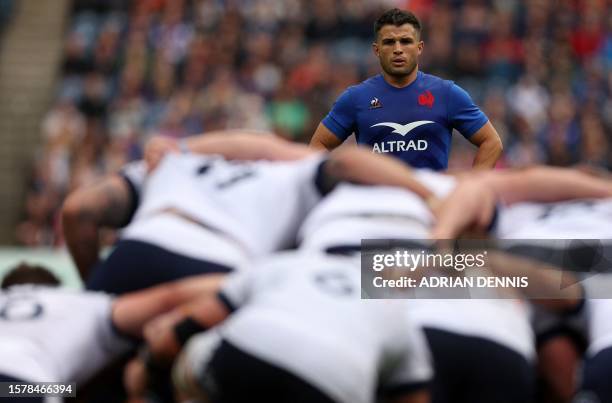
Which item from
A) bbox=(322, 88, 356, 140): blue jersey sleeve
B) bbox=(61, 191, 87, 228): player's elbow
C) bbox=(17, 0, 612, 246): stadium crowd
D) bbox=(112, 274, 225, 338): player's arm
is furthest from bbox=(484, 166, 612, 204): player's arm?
bbox=(17, 0, 612, 246): stadium crowd

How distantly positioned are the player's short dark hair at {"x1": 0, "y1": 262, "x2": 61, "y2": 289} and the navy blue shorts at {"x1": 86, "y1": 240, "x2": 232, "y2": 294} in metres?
0.55

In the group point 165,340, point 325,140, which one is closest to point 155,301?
point 165,340

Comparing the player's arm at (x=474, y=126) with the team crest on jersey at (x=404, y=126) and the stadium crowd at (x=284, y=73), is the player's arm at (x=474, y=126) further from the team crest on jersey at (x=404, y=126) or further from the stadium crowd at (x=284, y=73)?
the stadium crowd at (x=284, y=73)

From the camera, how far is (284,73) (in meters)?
12.0

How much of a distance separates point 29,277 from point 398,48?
76.3 inches

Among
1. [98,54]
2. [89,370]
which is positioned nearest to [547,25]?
[98,54]

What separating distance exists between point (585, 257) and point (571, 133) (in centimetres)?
686

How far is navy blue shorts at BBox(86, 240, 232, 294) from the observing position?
408cm

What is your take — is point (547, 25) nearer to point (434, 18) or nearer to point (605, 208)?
point (434, 18)

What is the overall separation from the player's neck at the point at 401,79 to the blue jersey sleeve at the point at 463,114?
162mm

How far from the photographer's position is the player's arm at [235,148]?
446cm

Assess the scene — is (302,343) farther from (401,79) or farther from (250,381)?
(401,79)

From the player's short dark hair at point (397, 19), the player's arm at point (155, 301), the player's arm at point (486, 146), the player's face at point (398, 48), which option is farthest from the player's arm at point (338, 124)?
the player's arm at point (155, 301)

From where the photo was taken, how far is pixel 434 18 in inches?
451
